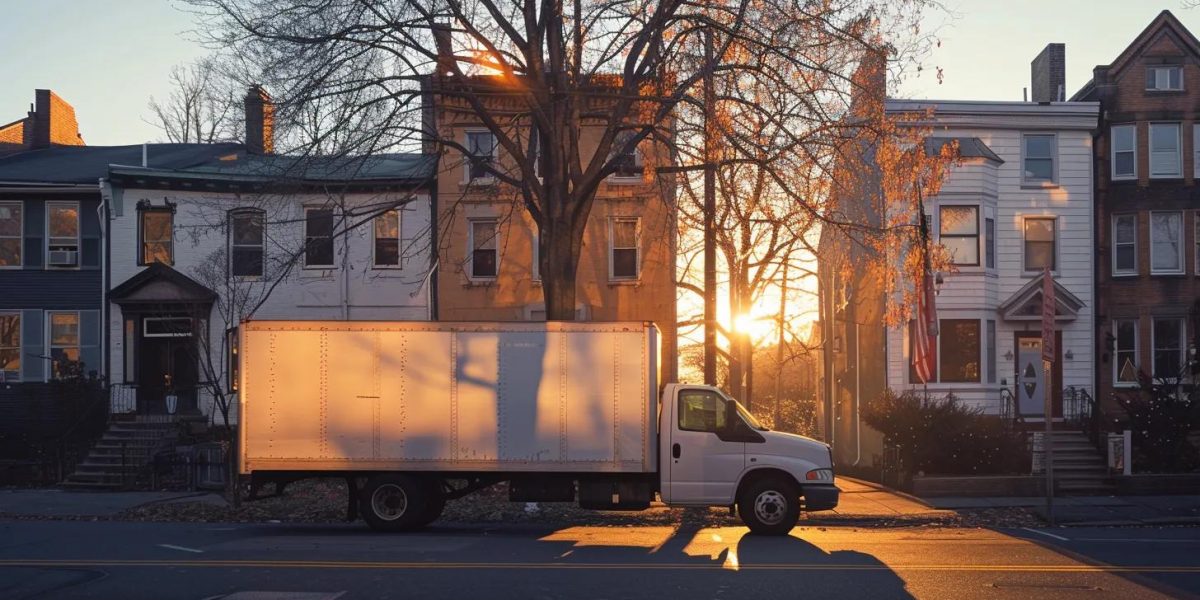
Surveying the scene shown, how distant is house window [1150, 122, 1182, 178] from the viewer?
2964cm

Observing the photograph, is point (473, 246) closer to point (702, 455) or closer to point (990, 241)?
point (990, 241)

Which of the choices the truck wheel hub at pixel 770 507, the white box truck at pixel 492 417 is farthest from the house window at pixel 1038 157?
the truck wheel hub at pixel 770 507

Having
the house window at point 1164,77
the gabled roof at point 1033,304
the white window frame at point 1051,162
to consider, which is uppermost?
the house window at point 1164,77

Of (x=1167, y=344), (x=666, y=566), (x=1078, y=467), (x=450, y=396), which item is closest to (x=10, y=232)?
(x=450, y=396)

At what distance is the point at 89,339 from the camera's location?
3041cm

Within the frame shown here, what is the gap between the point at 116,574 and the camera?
38.0 ft

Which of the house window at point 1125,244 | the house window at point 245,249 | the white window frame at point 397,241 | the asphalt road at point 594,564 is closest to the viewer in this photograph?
the asphalt road at point 594,564

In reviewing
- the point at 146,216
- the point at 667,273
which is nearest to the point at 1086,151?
the point at 667,273

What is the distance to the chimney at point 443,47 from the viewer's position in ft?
57.9

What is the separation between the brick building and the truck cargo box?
19.3m

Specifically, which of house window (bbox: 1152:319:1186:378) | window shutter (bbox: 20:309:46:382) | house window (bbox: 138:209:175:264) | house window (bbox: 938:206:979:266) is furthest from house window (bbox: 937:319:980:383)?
window shutter (bbox: 20:309:46:382)

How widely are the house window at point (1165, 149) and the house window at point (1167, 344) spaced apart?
→ 411 cm

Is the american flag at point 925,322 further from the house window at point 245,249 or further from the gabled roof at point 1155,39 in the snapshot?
the house window at point 245,249

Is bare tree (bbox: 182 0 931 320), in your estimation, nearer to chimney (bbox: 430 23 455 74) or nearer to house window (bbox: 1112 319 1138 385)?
chimney (bbox: 430 23 455 74)
